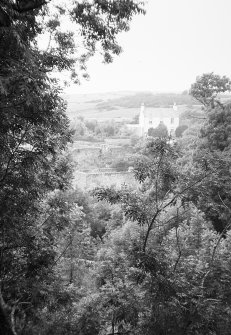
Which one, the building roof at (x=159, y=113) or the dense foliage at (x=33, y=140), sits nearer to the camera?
Result: the dense foliage at (x=33, y=140)

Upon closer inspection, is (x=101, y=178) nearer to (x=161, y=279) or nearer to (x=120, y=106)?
(x=161, y=279)

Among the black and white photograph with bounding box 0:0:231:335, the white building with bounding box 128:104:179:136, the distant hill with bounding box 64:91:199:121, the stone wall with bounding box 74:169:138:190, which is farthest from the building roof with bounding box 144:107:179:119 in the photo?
the black and white photograph with bounding box 0:0:231:335

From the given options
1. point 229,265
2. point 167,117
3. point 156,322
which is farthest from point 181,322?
point 167,117

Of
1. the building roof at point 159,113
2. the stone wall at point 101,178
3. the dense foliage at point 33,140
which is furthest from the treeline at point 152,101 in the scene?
the dense foliage at point 33,140

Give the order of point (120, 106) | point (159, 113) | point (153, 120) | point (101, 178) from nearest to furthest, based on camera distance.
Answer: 1. point (101, 178)
2. point (153, 120)
3. point (159, 113)
4. point (120, 106)

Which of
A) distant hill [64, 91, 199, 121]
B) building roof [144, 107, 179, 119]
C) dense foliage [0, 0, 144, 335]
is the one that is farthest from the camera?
distant hill [64, 91, 199, 121]

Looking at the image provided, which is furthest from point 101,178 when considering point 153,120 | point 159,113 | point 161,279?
point 159,113

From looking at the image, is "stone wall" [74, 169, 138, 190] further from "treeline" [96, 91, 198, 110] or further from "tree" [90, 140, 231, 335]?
"treeline" [96, 91, 198, 110]

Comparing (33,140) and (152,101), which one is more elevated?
(152,101)

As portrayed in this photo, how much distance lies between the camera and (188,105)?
8150 cm

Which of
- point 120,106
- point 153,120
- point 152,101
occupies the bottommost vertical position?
point 153,120

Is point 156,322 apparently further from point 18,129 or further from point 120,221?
point 120,221

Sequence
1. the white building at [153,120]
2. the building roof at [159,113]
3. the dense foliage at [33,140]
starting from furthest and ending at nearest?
the building roof at [159,113]
the white building at [153,120]
the dense foliage at [33,140]

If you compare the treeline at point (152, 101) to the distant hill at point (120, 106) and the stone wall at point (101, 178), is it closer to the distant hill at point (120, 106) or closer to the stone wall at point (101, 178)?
the distant hill at point (120, 106)
